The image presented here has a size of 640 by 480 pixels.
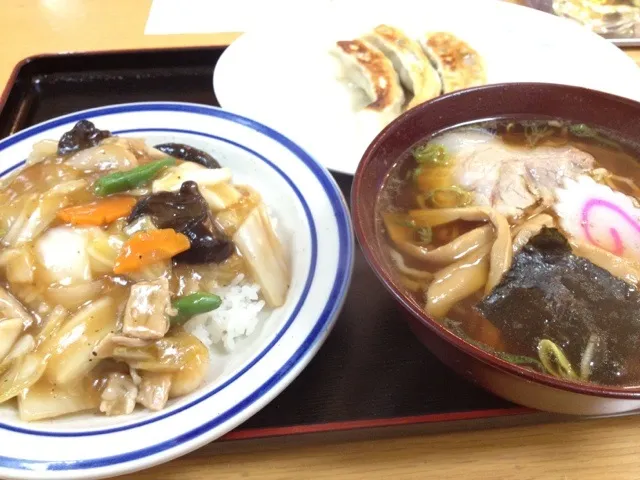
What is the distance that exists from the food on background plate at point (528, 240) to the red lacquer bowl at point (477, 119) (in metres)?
0.05

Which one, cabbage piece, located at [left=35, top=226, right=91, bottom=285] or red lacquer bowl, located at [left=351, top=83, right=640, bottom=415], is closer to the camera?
red lacquer bowl, located at [left=351, top=83, right=640, bottom=415]

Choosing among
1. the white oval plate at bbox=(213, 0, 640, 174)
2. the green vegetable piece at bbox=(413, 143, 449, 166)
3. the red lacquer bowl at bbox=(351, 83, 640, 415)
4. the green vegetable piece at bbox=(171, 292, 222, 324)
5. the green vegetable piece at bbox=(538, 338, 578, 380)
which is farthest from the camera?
the white oval plate at bbox=(213, 0, 640, 174)

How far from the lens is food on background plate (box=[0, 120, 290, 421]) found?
Answer: 1.50 metres

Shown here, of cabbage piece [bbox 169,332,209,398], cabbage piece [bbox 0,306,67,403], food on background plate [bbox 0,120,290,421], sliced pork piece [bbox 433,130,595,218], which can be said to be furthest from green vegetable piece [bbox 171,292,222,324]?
sliced pork piece [bbox 433,130,595,218]

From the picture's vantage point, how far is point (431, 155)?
5.77 feet

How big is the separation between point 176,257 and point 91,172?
19.8 inches

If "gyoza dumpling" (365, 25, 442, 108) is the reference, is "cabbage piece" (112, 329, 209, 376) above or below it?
below

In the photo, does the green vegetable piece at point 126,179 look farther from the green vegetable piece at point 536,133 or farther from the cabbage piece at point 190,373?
the green vegetable piece at point 536,133

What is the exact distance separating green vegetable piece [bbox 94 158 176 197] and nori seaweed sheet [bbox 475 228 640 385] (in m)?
1.21

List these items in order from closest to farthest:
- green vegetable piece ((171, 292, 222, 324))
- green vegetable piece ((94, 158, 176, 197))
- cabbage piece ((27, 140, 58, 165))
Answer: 1. green vegetable piece ((171, 292, 222, 324))
2. green vegetable piece ((94, 158, 176, 197))
3. cabbage piece ((27, 140, 58, 165))

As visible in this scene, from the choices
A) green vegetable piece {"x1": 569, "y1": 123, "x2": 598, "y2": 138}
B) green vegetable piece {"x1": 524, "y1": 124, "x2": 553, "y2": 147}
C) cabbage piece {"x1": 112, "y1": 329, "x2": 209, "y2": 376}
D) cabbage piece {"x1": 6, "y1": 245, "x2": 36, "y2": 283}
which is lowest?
cabbage piece {"x1": 112, "y1": 329, "x2": 209, "y2": 376}

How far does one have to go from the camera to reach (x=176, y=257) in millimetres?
1747

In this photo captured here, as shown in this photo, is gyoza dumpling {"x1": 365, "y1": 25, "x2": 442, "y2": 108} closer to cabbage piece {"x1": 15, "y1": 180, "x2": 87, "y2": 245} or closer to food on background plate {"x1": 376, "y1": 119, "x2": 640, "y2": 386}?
food on background plate {"x1": 376, "y1": 119, "x2": 640, "y2": 386}

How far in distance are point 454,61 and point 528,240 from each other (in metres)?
1.53
